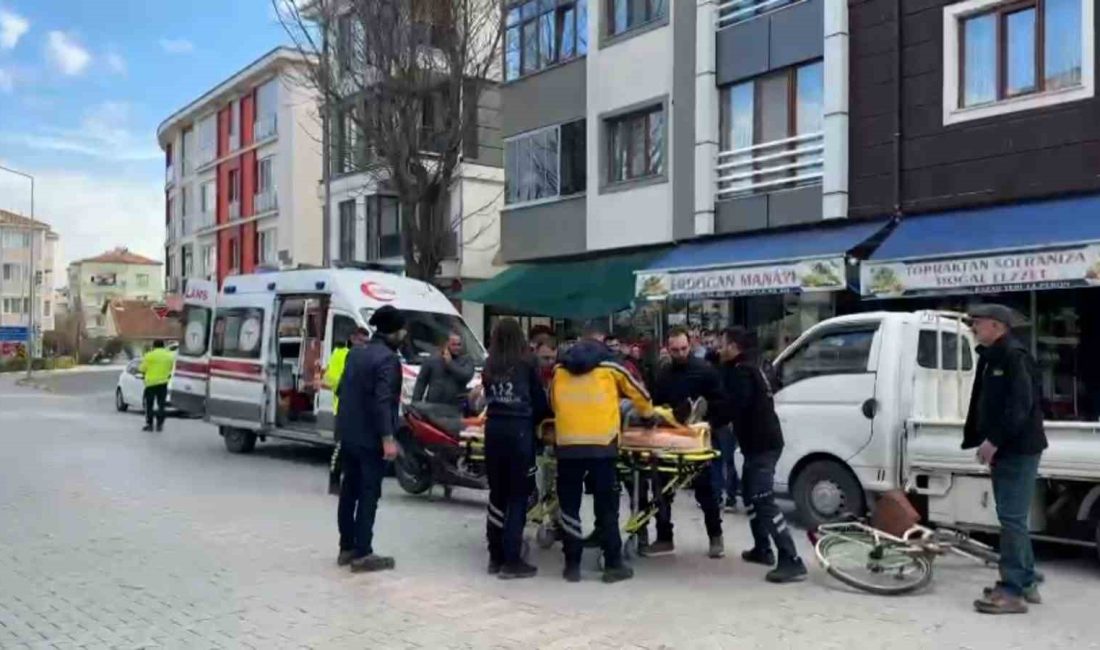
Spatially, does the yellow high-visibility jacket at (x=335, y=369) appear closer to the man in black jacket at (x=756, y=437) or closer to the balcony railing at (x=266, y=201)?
the man in black jacket at (x=756, y=437)

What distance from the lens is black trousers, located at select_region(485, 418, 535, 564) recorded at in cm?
759

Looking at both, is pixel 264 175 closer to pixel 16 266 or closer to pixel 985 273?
pixel 985 273

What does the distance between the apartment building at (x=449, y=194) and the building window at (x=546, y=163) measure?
1142 millimetres

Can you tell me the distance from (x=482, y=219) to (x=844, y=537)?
22540 mm

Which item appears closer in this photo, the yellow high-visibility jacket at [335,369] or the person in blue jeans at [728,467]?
the person in blue jeans at [728,467]

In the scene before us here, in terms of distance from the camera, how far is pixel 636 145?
20.4 metres

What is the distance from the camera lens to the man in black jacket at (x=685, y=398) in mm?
8203

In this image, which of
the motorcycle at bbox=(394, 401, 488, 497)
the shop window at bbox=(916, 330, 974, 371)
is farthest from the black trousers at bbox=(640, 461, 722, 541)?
the motorcycle at bbox=(394, 401, 488, 497)

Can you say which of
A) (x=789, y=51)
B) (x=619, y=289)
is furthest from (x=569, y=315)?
(x=789, y=51)

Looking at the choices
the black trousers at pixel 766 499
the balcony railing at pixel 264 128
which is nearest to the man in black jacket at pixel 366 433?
the black trousers at pixel 766 499

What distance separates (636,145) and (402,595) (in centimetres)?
1447

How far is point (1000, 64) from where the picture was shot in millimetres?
14312

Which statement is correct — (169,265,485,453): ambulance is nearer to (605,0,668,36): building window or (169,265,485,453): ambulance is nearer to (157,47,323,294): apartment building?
(605,0,668,36): building window

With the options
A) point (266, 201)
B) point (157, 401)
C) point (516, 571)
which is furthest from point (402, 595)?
point (266, 201)
